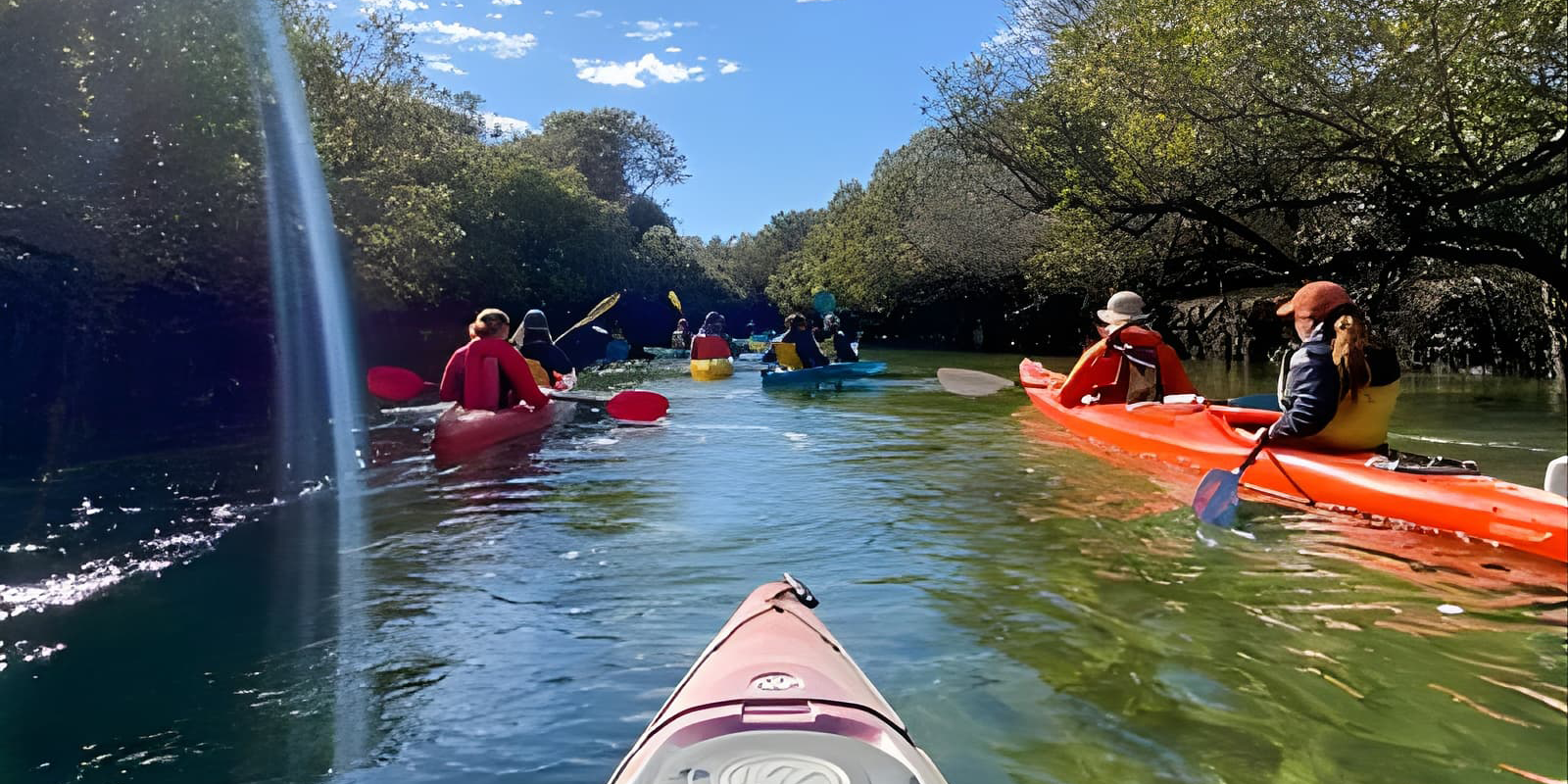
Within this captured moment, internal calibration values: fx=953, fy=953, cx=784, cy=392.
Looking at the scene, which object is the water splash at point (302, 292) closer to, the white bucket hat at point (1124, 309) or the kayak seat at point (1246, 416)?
the white bucket hat at point (1124, 309)

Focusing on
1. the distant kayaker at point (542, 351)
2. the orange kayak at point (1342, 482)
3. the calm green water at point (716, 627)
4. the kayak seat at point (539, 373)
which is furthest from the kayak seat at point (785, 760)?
the distant kayaker at point (542, 351)

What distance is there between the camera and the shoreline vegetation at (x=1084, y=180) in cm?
1104

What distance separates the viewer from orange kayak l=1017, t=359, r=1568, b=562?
466 cm

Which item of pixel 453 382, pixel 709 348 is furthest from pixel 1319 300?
pixel 709 348

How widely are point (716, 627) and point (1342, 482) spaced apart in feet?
12.6

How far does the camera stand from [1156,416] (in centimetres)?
777

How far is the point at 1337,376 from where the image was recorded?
567 centimetres

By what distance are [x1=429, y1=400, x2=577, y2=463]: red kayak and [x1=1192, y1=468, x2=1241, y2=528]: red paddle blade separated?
6054 millimetres

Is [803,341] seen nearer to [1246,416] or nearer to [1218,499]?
[1246,416]

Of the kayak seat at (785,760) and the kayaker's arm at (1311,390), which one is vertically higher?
the kayaker's arm at (1311,390)

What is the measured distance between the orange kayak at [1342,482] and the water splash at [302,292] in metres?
6.77

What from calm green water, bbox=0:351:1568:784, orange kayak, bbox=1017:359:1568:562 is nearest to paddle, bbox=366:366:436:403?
calm green water, bbox=0:351:1568:784

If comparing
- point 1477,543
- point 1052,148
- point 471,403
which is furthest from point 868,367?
point 1477,543

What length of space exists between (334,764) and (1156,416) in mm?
6545
